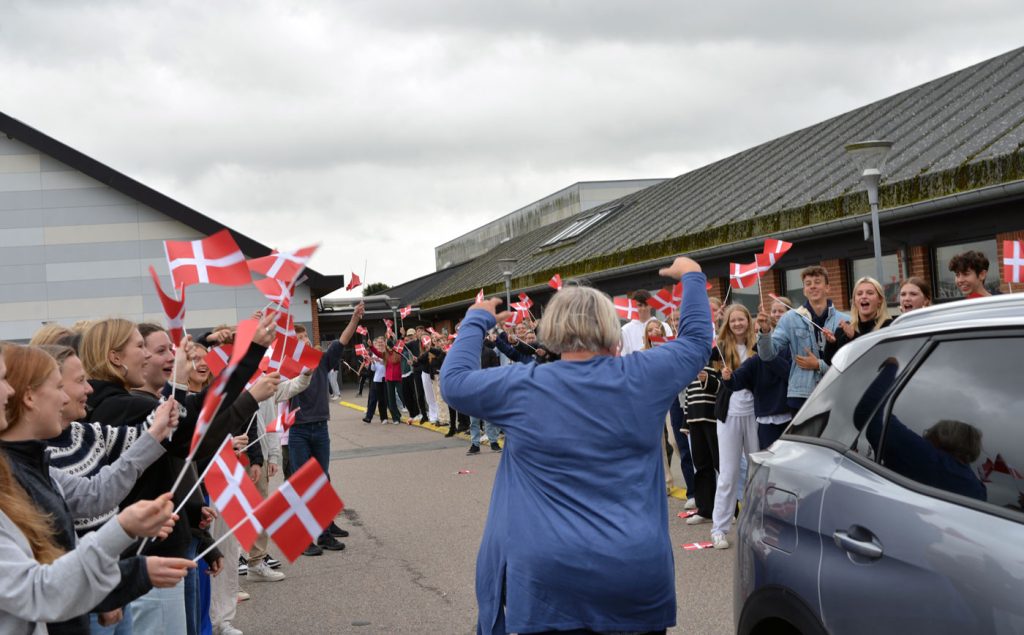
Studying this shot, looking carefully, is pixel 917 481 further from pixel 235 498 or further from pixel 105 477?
Answer: pixel 105 477

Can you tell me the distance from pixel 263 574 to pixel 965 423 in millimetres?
6598

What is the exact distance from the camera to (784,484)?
11.3 ft

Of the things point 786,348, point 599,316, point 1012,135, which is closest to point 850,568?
point 599,316

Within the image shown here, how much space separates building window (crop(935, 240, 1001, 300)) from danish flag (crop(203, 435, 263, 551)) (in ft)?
40.3

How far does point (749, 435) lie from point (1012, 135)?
25.9 ft

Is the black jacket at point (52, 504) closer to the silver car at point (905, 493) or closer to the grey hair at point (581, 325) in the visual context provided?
the grey hair at point (581, 325)

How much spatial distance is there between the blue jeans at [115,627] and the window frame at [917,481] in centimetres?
266

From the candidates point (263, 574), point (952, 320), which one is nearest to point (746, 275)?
point (263, 574)

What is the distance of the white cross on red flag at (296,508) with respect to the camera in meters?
3.21

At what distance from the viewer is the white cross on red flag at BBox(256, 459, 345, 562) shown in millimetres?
3205

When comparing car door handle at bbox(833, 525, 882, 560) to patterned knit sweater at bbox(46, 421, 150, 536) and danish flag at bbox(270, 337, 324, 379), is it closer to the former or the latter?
patterned knit sweater at bbox(46, 421, 150, 536)

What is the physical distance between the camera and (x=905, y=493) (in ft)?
9.25

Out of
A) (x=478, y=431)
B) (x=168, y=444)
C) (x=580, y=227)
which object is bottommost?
(x=478, y=431)

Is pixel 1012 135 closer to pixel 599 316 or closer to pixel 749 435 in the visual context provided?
pixel 749 435
